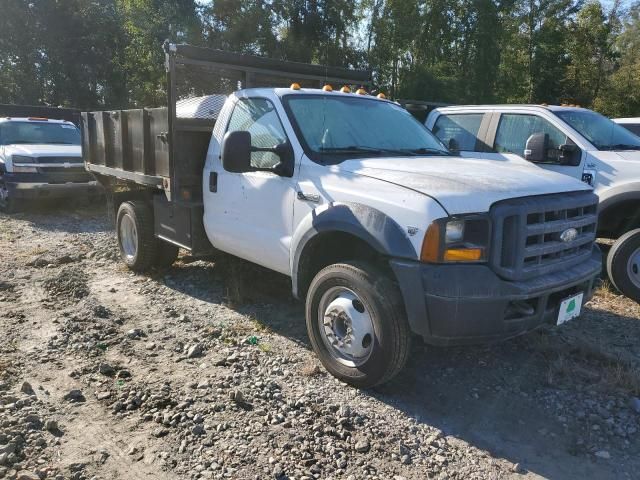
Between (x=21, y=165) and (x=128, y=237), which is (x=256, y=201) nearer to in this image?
(x=128, y=237)

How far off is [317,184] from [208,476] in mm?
2072

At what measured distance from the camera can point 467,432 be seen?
11.0 ft

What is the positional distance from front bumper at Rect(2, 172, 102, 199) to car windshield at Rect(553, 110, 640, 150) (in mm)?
7979

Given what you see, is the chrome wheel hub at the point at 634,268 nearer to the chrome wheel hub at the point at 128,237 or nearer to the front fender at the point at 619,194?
the front fender at the point at 619,194

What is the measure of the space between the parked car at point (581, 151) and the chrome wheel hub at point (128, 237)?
3694 mm

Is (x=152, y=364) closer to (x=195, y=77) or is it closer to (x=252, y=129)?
(x=252, y=129)

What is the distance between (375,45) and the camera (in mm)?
25375

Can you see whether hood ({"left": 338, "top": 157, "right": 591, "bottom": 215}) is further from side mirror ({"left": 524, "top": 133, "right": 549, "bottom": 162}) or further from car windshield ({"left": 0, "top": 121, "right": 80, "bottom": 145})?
car windshield ({"left": 0, "top": 121, "right": 80, "bottom": 145})

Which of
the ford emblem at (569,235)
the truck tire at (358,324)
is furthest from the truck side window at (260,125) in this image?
Result: the ford emblem at (569,235)

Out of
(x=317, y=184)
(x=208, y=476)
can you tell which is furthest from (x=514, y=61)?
(x=208, y=476)

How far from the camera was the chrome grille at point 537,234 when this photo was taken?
10.9 feet

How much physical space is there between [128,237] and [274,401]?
154 inches

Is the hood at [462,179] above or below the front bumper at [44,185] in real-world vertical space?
above

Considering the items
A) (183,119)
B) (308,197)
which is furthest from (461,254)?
(183,119)
